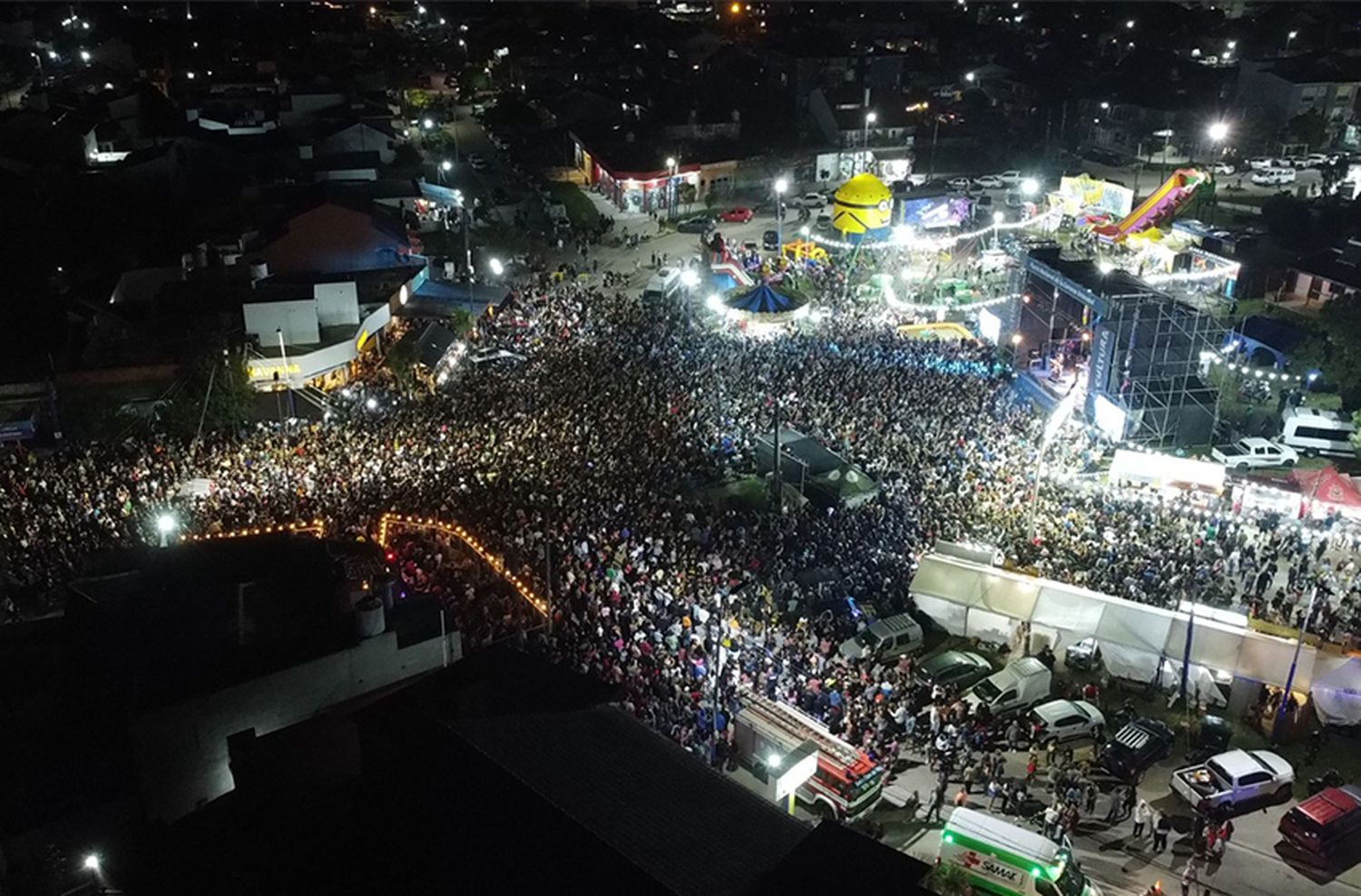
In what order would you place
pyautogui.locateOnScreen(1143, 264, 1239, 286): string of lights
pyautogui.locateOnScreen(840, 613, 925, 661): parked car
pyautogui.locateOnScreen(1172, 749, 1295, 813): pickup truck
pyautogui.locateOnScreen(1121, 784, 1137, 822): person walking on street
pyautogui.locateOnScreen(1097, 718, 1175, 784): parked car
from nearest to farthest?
pyautogui.locateOnScreen(1172, 749, 1295, 813): pickup truck → pyautogui.locateOnScreen(1121, 784, 1137, 822): person walking on street → pyautogui.locateOnScreen(1097, 718, 1175, 784): parked car → pyautogui.locateOnScreen(840, 613, 925, 661): parked car → pyautogui.locateOnScreen(1143, 264, 1239, 286): string of lights

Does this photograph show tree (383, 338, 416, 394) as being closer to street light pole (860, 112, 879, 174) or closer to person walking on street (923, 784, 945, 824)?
person walking on street (923, 784, 945, 824)

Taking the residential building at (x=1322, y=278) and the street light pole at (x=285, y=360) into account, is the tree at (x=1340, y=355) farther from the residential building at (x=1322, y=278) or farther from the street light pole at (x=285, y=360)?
the street light pole at (x=285, y=360)

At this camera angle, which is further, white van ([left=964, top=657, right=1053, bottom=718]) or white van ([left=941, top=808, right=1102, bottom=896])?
white van ([left=964, top=657, right=1053, bottom=718])

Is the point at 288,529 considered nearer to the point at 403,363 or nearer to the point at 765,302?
the point at 403,363

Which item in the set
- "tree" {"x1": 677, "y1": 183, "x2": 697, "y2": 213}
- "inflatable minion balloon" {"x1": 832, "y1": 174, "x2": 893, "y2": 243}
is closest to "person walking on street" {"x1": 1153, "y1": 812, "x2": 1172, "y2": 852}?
"inflatable minion balloon" {"x1": 832, "y1": 174, "x2": 893, "y2": 243}

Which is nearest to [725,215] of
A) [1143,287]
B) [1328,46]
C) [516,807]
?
[1143,287]

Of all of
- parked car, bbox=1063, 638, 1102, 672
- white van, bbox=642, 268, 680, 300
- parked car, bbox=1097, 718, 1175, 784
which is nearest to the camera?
parked car, bbox=1097, 718, 1175, 784

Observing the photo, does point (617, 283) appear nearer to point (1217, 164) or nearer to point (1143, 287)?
point (1143, 287)
